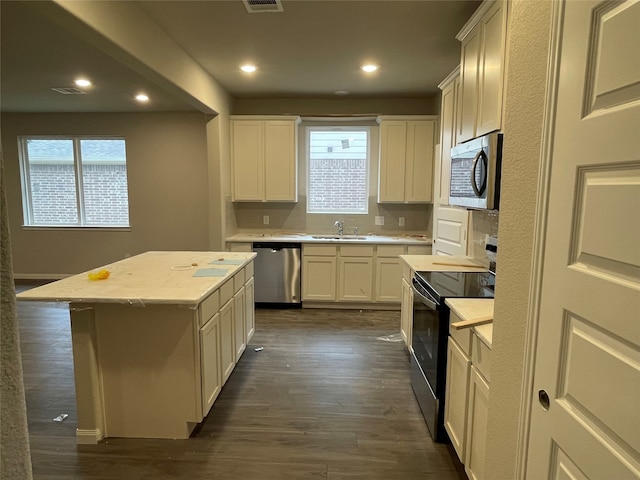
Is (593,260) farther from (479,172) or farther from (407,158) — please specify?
(407,158)

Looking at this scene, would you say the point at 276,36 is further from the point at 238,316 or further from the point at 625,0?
the point at 625,0

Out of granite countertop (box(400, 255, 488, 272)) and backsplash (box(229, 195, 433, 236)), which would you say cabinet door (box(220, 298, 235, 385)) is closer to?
granite countertop (box(400, 255, 488, 272))

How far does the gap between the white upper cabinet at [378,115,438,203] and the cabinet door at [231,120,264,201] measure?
1.56 m

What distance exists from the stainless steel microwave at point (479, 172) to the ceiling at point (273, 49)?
103 centimetres

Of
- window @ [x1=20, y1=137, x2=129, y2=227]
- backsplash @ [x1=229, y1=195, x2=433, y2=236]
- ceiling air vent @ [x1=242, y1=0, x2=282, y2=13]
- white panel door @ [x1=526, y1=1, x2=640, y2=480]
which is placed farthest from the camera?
window @ [x1=20, y1=137, x2=129, y2=227]

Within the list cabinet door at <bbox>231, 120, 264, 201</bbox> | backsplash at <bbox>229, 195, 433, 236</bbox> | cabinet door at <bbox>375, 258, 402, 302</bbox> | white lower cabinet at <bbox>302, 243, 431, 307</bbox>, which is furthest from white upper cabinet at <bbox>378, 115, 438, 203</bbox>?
cabinet door at <bbox>231, 120, 264, 201</bbox>

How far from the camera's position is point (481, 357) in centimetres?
159

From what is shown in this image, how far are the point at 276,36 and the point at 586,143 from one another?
9.14ft

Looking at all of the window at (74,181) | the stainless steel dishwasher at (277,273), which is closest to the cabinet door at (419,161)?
the stainless steel dishwasher at (277,273)

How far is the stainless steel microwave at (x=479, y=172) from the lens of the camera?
2.14 meters

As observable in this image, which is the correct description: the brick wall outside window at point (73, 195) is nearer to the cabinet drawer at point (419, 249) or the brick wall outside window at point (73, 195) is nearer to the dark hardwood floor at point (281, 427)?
the dark hardwood floor at point (281, 427)

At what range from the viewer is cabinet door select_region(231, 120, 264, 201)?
15.8 feet

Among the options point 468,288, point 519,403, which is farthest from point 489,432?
point 468,288

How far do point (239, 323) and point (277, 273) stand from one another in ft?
5.53
